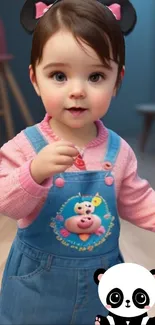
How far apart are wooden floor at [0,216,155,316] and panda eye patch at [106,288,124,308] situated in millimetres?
685

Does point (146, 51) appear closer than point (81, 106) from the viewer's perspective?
No

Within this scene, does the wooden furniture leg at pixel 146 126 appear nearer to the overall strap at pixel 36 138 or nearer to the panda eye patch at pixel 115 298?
the overall strap at pixel 36 138

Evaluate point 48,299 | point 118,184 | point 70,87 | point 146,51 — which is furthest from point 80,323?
point 146,51

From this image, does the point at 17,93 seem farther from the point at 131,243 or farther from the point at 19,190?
the point at 19,190

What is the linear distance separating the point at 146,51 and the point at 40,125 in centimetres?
46

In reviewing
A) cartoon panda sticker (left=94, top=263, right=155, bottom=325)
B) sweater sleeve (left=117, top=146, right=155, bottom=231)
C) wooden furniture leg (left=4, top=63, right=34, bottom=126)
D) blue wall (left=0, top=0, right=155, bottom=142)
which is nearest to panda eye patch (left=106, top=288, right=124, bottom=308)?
cartoon panda sticker (left=94, top=263, right=155, bottom=325)

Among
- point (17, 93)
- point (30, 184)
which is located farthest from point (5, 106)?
point (30, 184)

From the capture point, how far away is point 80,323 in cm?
53

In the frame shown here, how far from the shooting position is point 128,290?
11.9 inches

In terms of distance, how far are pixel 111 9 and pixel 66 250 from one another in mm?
263

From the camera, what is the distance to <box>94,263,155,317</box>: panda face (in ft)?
1.00

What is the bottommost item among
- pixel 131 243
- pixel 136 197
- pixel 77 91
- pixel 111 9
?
pixel 131 243

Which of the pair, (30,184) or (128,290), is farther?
(30,184)

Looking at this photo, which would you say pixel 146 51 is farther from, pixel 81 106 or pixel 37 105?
pixel 81 106
